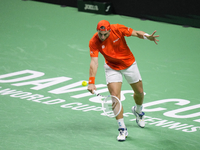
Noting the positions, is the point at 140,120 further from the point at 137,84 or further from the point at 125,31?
the point at 125,31

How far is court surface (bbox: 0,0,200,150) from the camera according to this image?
8.01 m

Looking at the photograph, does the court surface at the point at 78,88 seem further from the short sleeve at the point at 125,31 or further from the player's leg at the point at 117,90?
the short sleeve at the point at 125,31

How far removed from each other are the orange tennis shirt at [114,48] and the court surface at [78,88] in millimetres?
1322

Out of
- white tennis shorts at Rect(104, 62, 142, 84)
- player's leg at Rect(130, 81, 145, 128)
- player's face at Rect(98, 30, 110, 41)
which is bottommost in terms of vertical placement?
player's leg at Rect(130, 81, 145, 128)

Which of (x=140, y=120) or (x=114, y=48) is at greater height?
(x=114, y=48)

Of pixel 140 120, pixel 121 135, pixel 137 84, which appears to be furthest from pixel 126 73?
pixel 121 135

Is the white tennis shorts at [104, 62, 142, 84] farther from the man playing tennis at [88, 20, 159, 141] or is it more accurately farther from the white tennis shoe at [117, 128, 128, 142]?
the white tennis shoe at [117, 128, 128, 142]

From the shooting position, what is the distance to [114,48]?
7938 mm

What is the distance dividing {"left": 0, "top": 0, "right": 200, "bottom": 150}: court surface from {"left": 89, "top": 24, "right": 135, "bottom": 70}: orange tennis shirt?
4.34 ft

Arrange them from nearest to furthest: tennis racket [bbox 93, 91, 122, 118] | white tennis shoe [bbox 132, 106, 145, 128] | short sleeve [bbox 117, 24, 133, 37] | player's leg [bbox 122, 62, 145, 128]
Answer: tennis racket [bbox 93, 91, 122, 118]
short sleeve [bbox 117, 24, 133, 37]
player's leg [bbox 122, 62, 145, 128]
white tennis shoe [bbox 132, 106, 145, 128]

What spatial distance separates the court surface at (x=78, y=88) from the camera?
315 inches

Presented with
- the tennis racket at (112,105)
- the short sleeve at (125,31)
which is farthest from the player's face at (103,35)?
the tennis racket at (112,105)

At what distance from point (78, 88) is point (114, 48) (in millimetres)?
2919

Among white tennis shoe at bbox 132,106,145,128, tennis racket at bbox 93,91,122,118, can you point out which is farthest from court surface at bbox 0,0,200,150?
tennis racket at bbox 93,91,122,118
